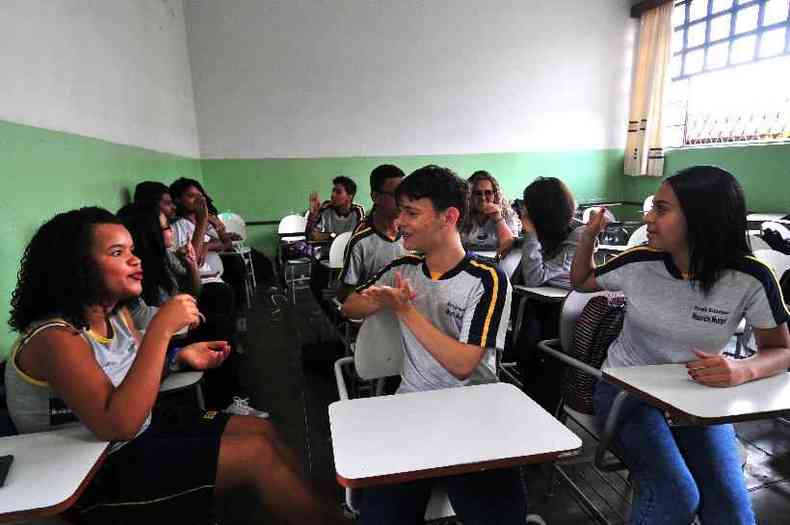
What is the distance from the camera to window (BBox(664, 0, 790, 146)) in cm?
470

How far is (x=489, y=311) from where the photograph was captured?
1.20 meters

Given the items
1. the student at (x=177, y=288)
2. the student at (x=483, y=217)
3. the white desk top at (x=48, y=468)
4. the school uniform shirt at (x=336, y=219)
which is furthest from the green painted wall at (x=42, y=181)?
the student at (x=483, y=217)

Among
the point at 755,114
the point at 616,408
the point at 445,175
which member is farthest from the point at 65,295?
the point at 755,114

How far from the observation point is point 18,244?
164 centimetres

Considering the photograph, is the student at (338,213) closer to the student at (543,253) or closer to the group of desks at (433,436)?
the student at (543,253)

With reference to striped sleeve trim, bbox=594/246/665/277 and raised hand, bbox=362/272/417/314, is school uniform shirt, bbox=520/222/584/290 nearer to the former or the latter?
striped sleeve trim, bbox=594/246/665/277

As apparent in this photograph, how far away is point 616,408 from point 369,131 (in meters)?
5.15

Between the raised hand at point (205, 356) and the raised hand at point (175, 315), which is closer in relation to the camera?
the raised hand at point (175, 315)

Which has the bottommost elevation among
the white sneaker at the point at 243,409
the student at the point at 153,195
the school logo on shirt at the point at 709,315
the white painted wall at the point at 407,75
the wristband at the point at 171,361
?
the white sneaker at the point at 243,409

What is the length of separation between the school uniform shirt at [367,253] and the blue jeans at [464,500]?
4.57ft

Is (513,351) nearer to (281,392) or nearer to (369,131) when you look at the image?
(281,392)

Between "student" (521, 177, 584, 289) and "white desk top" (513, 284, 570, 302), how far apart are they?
43mm

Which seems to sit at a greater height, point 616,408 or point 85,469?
point 85,469

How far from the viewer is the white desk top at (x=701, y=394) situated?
3.15 feet
